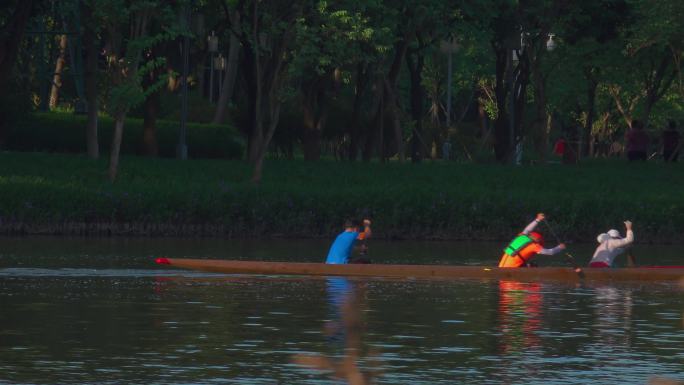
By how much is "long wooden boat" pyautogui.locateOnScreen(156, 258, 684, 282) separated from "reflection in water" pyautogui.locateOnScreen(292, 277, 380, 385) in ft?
1.18

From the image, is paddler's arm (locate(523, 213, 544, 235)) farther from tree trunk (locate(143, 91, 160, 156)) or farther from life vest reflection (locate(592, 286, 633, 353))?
tree trunk (locate(143, 91, 160, 156))

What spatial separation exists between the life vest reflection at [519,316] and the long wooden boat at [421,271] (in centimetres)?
31

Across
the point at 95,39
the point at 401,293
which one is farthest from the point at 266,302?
the point at 95,39

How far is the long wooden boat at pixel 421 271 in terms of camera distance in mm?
35219

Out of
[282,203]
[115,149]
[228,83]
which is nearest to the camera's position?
[282,203]

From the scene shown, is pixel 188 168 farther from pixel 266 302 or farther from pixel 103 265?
pixel 266 302

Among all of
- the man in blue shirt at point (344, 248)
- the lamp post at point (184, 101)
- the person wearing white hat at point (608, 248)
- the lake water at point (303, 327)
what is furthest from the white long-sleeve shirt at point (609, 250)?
the lamp post at point (184, 101)

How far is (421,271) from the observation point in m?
35.3

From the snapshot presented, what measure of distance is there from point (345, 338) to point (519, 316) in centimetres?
1874

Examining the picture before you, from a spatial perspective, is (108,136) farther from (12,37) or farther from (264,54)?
(12,37)

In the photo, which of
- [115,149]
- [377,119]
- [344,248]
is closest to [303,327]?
[344,248]

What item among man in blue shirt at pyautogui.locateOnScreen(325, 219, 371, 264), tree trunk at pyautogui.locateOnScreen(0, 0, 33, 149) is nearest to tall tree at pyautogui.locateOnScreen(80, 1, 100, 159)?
tree trunk at pyautogui.locateOnScreen(0, 0, 33, 149)

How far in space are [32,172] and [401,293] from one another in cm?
2299

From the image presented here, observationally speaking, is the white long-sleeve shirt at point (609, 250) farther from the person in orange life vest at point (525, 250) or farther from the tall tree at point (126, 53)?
the tall tree at point (126, 53)
